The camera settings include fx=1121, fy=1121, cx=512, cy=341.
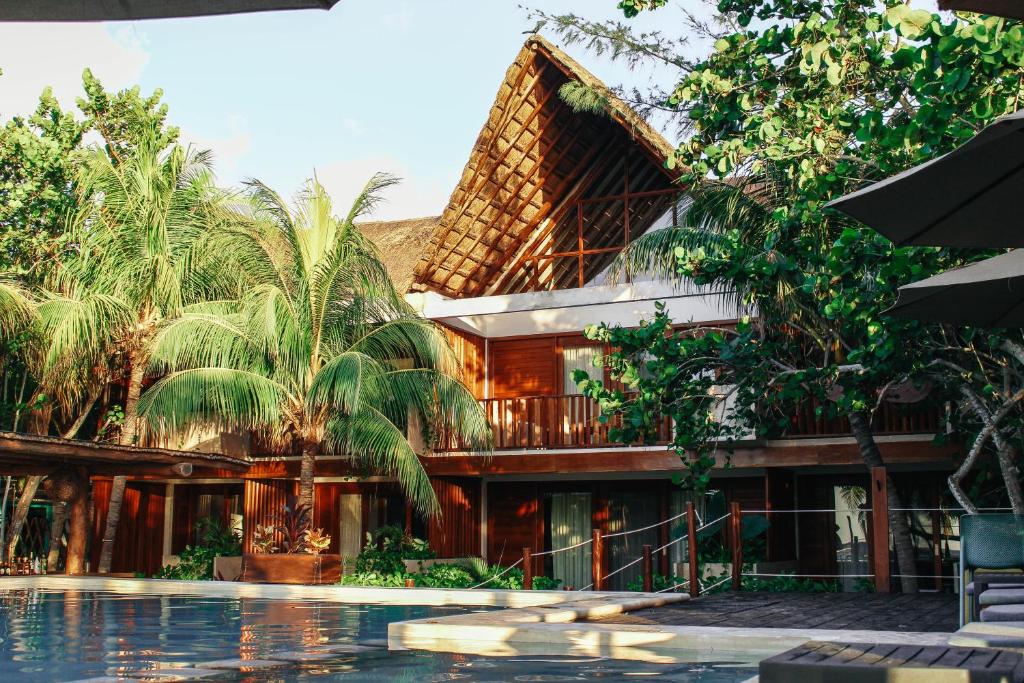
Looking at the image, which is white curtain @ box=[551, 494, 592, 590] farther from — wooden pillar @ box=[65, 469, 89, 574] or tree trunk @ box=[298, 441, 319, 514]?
wooden pillar @ box=[65, 469, 89, 574]

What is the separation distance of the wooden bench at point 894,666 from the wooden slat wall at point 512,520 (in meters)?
16.0

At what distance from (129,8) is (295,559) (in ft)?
49.7

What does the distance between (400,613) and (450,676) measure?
20.2ft

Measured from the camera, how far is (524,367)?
20281 mm

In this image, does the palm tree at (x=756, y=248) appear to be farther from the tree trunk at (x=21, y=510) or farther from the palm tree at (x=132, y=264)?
the tree trunk at (x=21, y=510)

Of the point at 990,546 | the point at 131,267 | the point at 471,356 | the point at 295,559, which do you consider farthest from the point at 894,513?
the point at 131,267

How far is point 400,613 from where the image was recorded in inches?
510

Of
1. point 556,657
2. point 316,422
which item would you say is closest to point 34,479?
point 316,422

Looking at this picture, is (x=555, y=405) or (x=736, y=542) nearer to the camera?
(x=736, y=542)

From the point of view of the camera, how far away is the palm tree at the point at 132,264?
18.3 m

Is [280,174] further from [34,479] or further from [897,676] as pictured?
[897,676]

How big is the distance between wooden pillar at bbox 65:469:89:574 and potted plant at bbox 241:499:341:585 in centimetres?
319

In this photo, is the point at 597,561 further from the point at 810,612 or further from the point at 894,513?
the point at 810,612

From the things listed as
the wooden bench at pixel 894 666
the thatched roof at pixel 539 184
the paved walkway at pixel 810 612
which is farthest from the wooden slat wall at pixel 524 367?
the wooden bench at pixel 894 666
